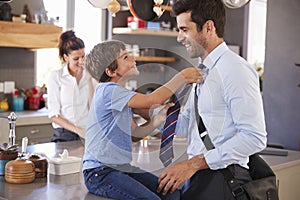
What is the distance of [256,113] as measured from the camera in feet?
5.85

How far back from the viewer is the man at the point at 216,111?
1792 millimetres

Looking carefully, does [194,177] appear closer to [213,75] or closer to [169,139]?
[169,139]

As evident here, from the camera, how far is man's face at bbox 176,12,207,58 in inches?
75.7

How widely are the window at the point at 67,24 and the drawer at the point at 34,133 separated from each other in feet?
2.80

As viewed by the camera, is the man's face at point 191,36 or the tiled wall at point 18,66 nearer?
the man's face at point 191,36

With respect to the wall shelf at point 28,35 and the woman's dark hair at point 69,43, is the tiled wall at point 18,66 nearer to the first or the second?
the wall shelf at point 28,35

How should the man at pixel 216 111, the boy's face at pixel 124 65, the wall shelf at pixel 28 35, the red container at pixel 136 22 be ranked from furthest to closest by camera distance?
the red container at pixel 136 22
the wall shelf at pixel 28 35
the boy's face at pixel 124 65
the man at pixel 216 111

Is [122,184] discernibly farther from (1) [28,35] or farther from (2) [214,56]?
(1) [28,35]

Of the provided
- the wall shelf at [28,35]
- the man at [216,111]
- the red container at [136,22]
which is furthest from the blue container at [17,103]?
the man at [216,111]

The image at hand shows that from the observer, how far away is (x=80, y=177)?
2.18m

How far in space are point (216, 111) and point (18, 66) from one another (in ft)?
12.0

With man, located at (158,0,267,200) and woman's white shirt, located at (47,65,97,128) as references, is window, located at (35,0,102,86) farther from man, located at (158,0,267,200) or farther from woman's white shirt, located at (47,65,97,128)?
man, located at (158,0,267,200)

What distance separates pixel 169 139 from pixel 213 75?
0.35m

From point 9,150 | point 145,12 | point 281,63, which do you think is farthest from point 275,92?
point 9,150
